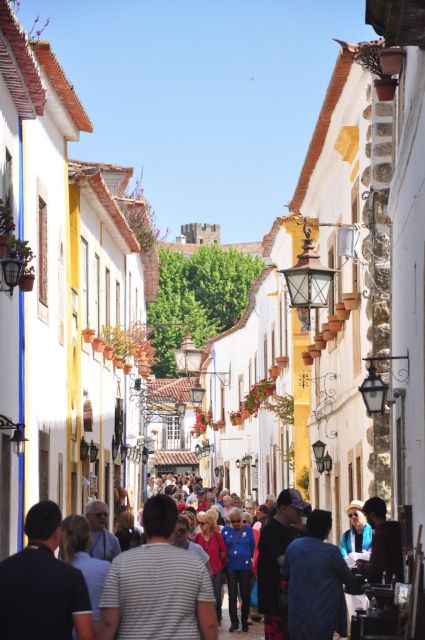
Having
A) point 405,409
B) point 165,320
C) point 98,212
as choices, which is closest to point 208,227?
point 165,320

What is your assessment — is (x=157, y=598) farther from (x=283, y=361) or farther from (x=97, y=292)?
(x=283, y=361)

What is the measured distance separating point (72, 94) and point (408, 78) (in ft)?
22.9

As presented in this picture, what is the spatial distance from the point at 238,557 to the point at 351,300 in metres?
3.96

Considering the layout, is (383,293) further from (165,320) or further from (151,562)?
(165,320)

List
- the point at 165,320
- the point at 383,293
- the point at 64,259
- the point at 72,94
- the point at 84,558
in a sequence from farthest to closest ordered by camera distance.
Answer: the point at 165,320 < the point at 64,259 < the point at 72,94 < the point at 383,293 < the point at 84,558

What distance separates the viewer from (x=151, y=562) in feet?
24.4

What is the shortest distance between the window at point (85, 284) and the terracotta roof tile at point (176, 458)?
68.5 m

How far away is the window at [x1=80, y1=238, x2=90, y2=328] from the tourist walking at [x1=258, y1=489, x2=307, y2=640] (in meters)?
11.9

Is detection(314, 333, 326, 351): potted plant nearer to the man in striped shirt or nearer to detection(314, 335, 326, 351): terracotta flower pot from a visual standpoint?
detection(314, 335, 326, 351): terracotta flower pot

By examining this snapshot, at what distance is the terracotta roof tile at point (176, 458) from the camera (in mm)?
93875

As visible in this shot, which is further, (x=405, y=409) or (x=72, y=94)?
(x=72, y=94)

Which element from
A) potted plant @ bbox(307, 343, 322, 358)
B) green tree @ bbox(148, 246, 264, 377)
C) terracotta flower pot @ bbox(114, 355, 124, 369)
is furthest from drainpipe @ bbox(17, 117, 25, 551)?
green tree @ bbox(148, 246, 264, 377)

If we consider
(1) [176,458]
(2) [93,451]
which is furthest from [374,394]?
(1) [176,458]

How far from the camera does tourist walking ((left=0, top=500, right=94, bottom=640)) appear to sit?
278 inches
